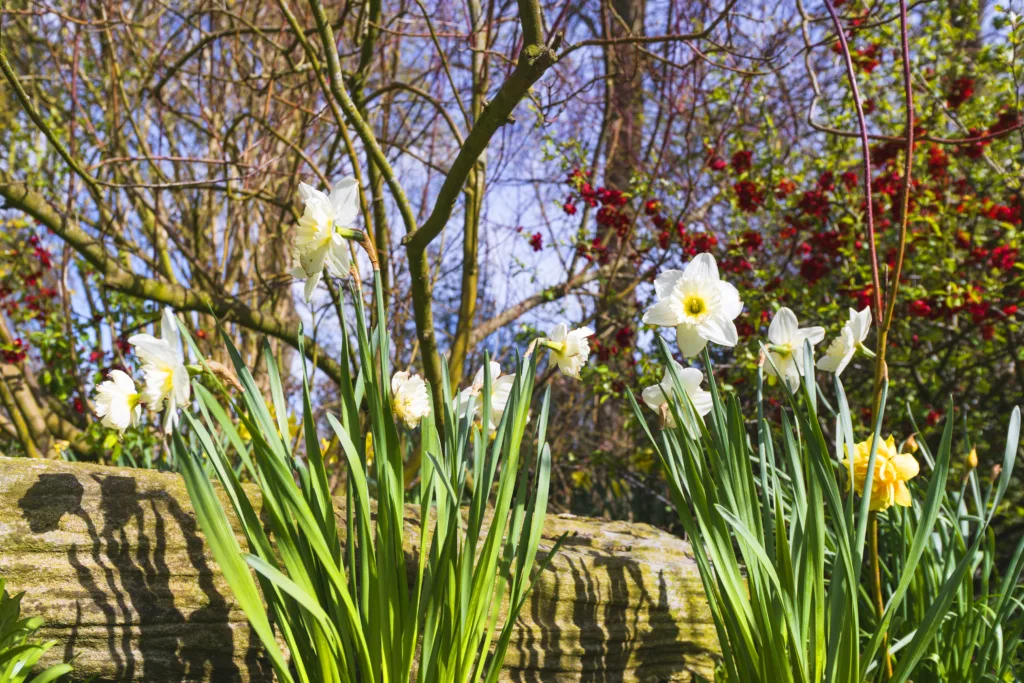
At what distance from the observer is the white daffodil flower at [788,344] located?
148 cm

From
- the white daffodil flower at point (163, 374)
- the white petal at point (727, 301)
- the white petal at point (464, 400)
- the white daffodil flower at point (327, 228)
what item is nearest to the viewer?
the white daffodil flower at point (163, 374)

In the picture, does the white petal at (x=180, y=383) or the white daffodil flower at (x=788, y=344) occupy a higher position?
the white daffodil flower at (x=788, y=344)

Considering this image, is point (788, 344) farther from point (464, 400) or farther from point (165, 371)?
point (165, 371)

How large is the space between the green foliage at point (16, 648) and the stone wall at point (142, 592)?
0.16m

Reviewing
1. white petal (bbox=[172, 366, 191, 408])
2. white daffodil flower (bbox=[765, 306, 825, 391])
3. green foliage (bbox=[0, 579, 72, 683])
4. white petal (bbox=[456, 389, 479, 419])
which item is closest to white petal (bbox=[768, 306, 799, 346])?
white daffodil flower (bbox=[765, 306, 825, 391])

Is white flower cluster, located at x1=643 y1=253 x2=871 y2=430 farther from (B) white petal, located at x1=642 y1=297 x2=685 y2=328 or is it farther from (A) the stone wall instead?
(A) the stone wall

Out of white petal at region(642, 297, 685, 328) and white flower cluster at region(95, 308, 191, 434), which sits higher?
white petal at region(642, 297, 685, 328)

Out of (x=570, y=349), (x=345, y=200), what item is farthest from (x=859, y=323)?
(x=345, y=200)

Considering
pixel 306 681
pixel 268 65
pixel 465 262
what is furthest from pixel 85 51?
pixel 306 681

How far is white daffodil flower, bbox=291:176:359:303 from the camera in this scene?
1.24 meters

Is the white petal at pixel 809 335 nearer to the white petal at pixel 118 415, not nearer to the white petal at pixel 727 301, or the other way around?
the white petal at pixel 727 301

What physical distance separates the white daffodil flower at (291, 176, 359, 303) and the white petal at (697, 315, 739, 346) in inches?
24.8

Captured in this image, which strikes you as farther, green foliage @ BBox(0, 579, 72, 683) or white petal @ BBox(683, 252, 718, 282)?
white petal @ BBox(683, 252, 718, 282)

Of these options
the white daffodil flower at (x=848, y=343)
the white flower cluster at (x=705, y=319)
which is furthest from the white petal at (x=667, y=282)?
the white daffodil flower at (x=848, y=343)
